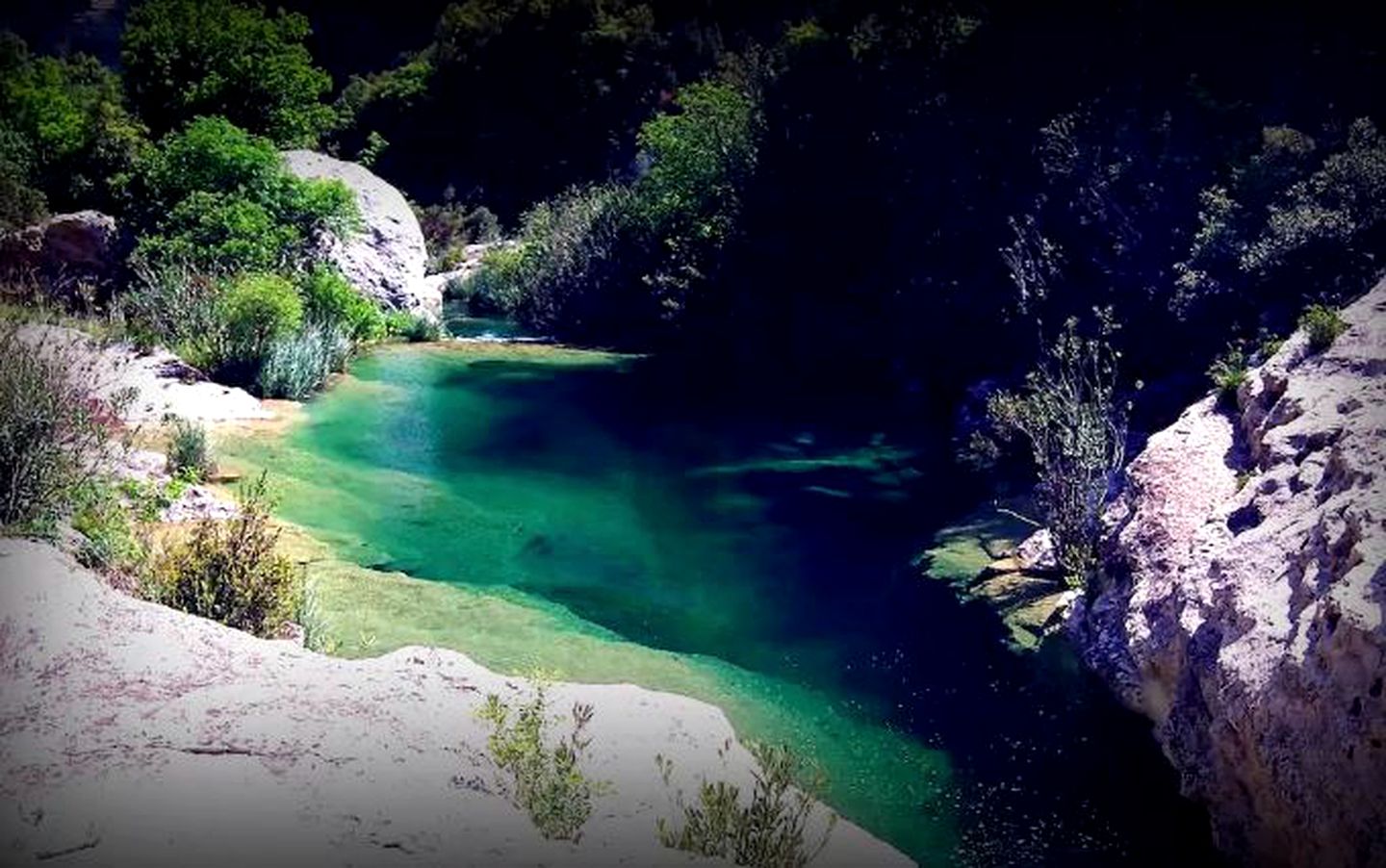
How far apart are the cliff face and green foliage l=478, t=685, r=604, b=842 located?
395 cm

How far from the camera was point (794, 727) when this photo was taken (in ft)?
29.5

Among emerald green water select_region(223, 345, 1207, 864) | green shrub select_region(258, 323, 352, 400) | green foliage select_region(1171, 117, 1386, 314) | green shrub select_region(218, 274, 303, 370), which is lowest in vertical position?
emerald green water select_region(223, 345, 1207, 864)

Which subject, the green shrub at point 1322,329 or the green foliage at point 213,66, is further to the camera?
the green foliage at point 213,66

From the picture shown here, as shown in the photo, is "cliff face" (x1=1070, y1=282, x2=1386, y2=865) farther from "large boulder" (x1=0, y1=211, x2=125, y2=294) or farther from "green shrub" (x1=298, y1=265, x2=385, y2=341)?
"large boulder" (x1=0, y1=211, x2=125, y2=294)

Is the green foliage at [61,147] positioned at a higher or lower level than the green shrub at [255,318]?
higher

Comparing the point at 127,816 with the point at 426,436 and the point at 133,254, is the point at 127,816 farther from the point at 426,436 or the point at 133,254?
the point at 133,254

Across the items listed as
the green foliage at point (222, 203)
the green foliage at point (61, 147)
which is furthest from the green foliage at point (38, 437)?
the green foliage at point (61, 147)

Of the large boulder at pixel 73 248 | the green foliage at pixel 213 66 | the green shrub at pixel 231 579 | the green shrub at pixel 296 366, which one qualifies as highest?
the green foliage at pixel 213 66

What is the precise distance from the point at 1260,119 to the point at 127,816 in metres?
17.9

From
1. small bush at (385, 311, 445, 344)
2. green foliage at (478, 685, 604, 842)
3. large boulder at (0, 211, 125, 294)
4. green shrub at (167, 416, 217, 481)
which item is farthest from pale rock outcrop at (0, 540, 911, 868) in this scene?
small bush at (385, 311, 445, 344)

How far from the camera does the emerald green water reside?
819cm

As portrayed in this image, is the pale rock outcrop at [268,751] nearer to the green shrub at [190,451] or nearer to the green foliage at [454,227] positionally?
the green shrub at [190,451]

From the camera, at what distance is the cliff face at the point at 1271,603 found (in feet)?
19.0

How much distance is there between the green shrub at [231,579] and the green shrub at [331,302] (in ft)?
41.5
